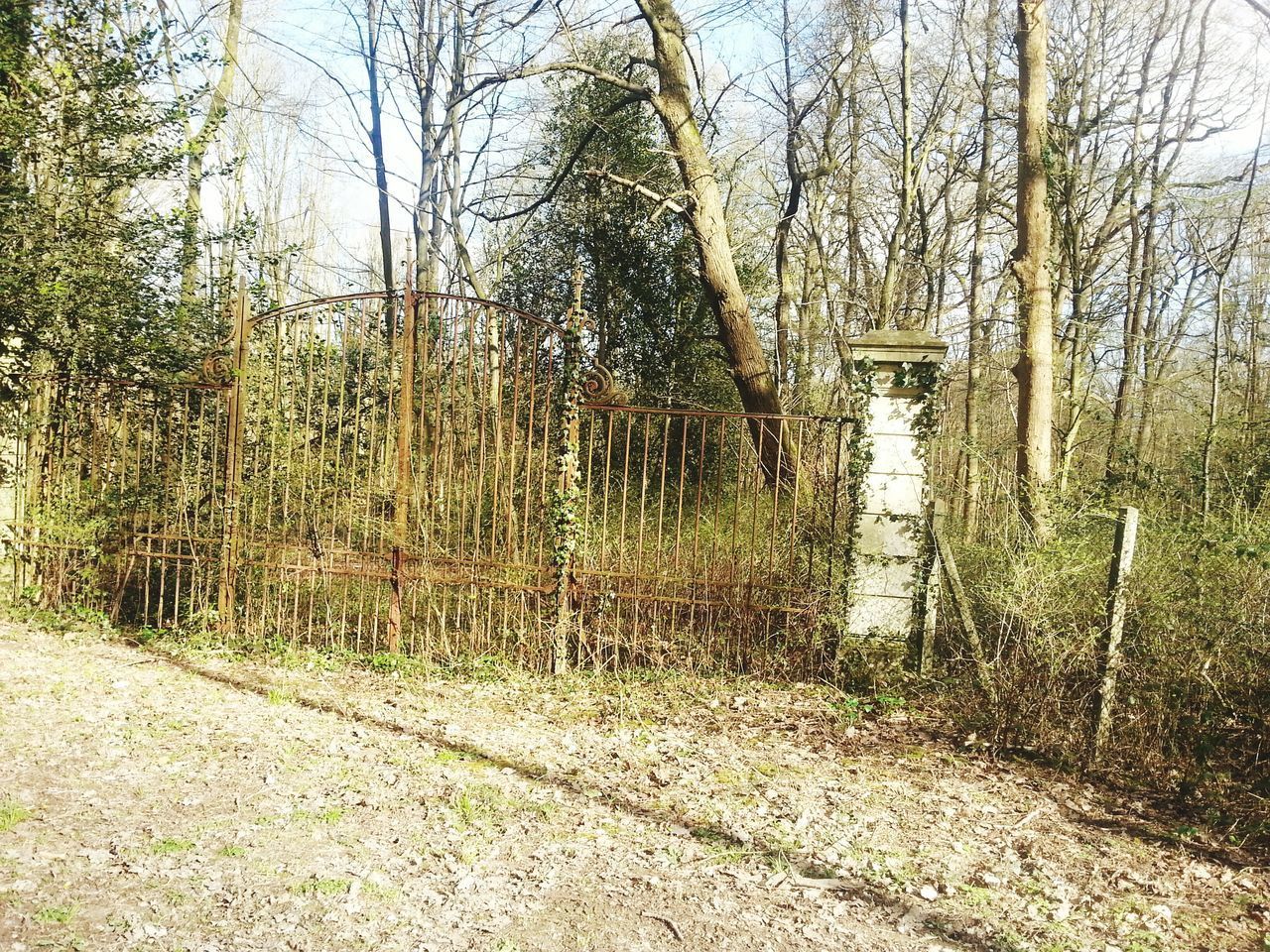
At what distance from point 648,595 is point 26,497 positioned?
5.64m

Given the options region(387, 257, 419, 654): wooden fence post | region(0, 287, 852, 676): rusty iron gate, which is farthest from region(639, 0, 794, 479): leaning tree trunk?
region(387, 257, 419, 654): wooden fence post

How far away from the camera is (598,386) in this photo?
6926 mm

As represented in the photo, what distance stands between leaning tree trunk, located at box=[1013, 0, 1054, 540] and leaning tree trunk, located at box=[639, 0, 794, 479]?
106 inches

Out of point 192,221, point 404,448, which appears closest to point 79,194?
point 192,221

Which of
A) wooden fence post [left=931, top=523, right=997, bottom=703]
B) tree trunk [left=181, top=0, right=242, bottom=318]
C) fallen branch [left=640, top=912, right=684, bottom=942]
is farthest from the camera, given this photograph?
tree trunk [left=181, top=0, right=242, bottom=318]

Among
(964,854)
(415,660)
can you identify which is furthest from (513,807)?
(415,660)

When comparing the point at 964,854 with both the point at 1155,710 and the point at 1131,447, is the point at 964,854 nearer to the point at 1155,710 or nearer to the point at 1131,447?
the point at 1155,710

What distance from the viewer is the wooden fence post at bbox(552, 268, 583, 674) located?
688 centimetres

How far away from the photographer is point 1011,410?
2023cm

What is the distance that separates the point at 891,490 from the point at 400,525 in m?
3.79

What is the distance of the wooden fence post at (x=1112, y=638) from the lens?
5.26 meters

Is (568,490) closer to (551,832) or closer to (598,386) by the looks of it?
(598,386)

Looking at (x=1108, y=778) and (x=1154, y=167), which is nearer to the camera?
(x=1108, y=778)

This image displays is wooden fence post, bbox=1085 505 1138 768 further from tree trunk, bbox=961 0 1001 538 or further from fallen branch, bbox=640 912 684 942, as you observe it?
tree trunk, bbox=961 0 1001 538
